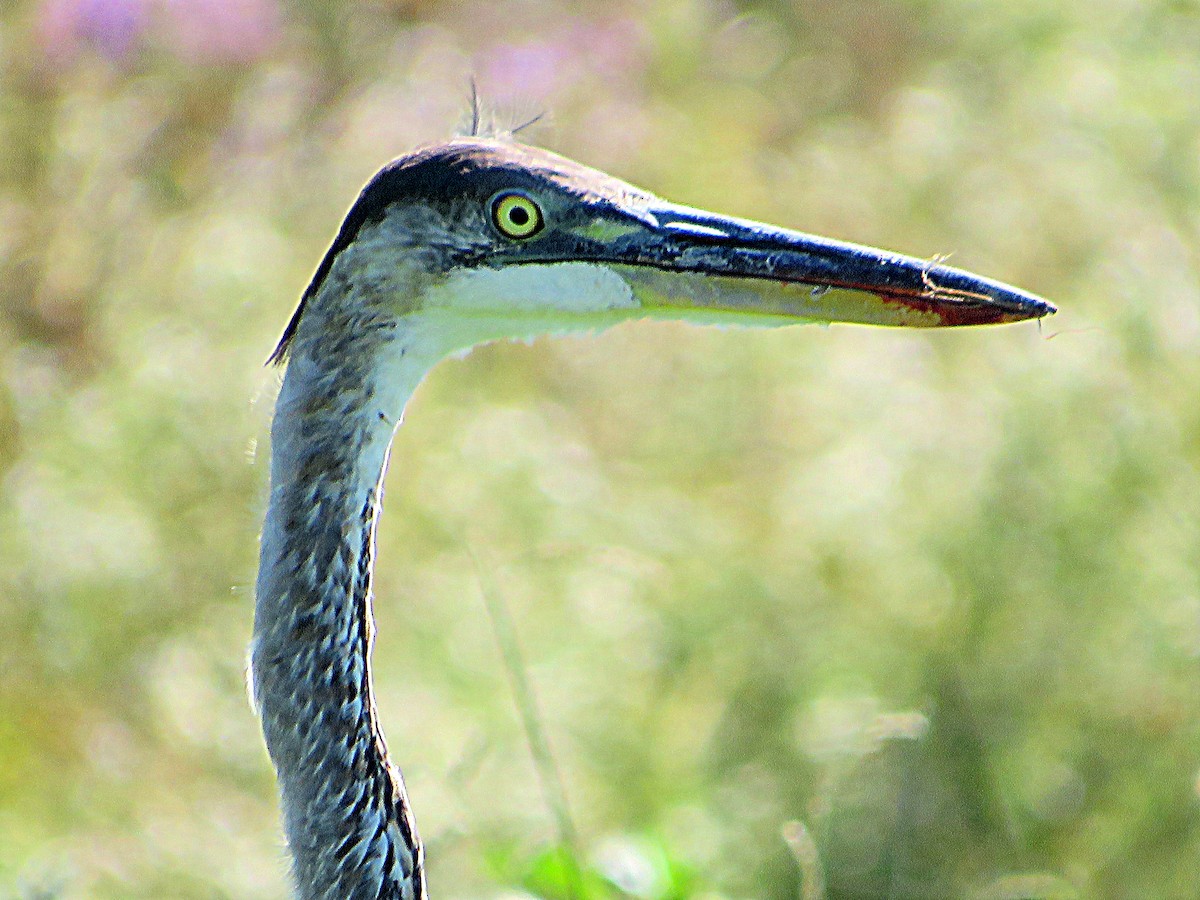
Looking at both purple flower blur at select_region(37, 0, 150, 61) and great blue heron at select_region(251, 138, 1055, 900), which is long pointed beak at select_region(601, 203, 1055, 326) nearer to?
great blue heron at select_region(251, 138, 1055, 900)

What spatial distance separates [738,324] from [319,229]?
2.97 metres

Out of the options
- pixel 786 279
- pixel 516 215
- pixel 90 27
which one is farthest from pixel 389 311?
pixel 90 27

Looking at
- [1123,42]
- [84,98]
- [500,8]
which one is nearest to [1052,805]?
[1123,42]

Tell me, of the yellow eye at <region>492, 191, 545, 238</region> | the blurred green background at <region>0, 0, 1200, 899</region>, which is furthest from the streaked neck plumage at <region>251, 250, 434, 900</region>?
the blurred green background at <region>0, 0, 1200, 899</region>

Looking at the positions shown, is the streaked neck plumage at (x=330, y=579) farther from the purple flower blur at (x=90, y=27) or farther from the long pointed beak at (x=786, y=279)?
the purple flower blur at (x=90, y=27)

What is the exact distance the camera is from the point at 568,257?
200cm

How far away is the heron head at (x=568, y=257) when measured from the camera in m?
1.95

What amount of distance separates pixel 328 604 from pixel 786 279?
2.53ft

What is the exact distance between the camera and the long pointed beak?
193 cm

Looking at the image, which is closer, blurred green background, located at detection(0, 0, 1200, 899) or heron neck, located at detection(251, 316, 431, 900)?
heron neck, located at detection(251, 316, 431, 900)

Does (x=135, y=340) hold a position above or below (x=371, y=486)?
above

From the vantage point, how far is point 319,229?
4730 millimetres

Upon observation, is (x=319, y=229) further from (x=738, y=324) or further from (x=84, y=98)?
(x=738, y=324)

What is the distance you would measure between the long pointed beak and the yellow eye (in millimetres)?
111
